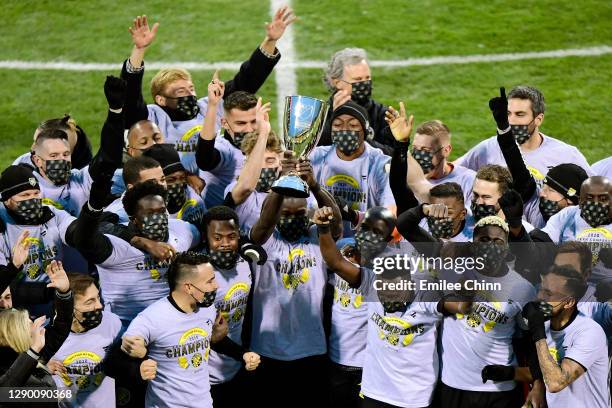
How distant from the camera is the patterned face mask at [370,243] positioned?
7250mm

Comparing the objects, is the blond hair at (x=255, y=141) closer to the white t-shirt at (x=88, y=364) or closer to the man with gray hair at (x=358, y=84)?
the man with gray hair at (x=358, y=84)

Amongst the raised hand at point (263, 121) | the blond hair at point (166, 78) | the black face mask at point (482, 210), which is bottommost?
the black face mask at point (482, 210)

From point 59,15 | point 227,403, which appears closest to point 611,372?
point 227,403

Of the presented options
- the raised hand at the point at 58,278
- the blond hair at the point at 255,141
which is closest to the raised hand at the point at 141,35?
the blond hair at the point at 255,141

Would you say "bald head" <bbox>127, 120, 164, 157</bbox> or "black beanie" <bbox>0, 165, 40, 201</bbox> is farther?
"bald head" <bbox>127, 120, 164, 157</bbox>

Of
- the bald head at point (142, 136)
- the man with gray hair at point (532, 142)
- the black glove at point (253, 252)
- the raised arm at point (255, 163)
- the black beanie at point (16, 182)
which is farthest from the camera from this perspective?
the man with gray hair at point (532, 142)

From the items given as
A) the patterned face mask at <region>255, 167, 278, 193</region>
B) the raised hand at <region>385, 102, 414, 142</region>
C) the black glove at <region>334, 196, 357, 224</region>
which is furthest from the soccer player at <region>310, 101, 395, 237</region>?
the raised hand at <region>385, 102, 414, 142</region>

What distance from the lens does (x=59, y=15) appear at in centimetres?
1437

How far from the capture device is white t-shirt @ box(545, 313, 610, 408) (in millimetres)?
6695

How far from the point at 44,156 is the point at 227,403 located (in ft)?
7.04

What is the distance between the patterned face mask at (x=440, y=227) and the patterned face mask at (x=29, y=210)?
2486mm

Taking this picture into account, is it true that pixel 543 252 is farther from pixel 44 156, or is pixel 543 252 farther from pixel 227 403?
pixel 44 156

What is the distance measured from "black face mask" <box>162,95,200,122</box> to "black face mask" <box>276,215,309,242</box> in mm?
1780

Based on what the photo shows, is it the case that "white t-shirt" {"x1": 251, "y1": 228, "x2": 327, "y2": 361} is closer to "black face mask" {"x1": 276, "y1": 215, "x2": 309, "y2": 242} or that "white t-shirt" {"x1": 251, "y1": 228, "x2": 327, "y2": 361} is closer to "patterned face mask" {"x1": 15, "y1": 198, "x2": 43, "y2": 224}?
"black face mask" {"x1": 276, "y1": 215, "x2": 309, "y2": 242}
